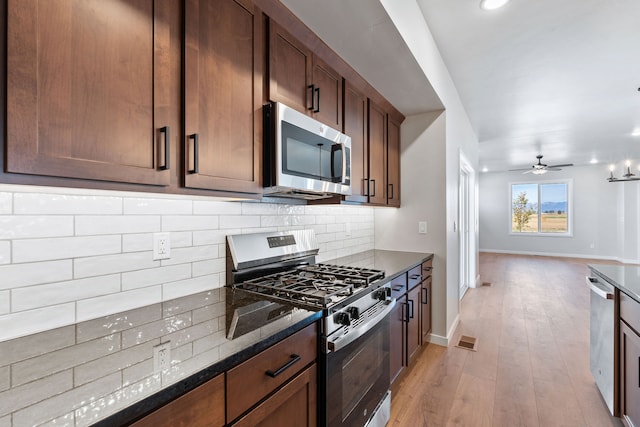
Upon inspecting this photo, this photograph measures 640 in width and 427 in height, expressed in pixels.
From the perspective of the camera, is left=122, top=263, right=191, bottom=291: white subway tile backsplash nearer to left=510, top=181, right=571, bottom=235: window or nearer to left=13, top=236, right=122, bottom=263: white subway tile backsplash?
left=13, top=236, right=122, bottom=263: white subway tile backsplash

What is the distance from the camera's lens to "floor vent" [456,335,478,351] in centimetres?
301

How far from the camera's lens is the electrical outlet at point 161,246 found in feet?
4.45

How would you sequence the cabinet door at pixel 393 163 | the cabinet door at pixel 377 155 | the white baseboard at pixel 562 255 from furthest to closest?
the white baseboard at pixel 562 255 → the cabinet door at pixel 393 163 → the cabinet door at pixel 377 155

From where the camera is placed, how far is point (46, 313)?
1033 millimetres

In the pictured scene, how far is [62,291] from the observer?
1075mm

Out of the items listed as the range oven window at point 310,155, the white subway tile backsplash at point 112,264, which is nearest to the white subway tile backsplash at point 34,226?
the white subway tile backsplash at point 112,264

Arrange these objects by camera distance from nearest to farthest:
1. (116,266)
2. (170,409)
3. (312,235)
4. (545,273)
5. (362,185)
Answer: (170,409) < (116,266) < (312,235) < (362,185) < (545,273)

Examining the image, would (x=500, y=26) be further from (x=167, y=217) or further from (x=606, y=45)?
(x=167, y=217)

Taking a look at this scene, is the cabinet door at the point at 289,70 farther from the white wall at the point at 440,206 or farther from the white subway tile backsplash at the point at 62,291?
the white wall at the point at 440,206

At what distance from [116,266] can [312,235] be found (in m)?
1.33

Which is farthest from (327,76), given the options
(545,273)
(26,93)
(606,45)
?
(545,273)

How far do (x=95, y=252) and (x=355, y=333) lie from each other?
3.82 ft

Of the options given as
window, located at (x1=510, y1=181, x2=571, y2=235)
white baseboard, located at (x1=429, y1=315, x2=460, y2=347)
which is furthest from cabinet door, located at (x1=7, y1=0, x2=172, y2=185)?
window, located at (x1=510, y1=181, x2=571, y2=235)

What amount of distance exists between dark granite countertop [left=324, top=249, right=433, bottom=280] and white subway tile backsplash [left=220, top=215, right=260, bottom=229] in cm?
82
